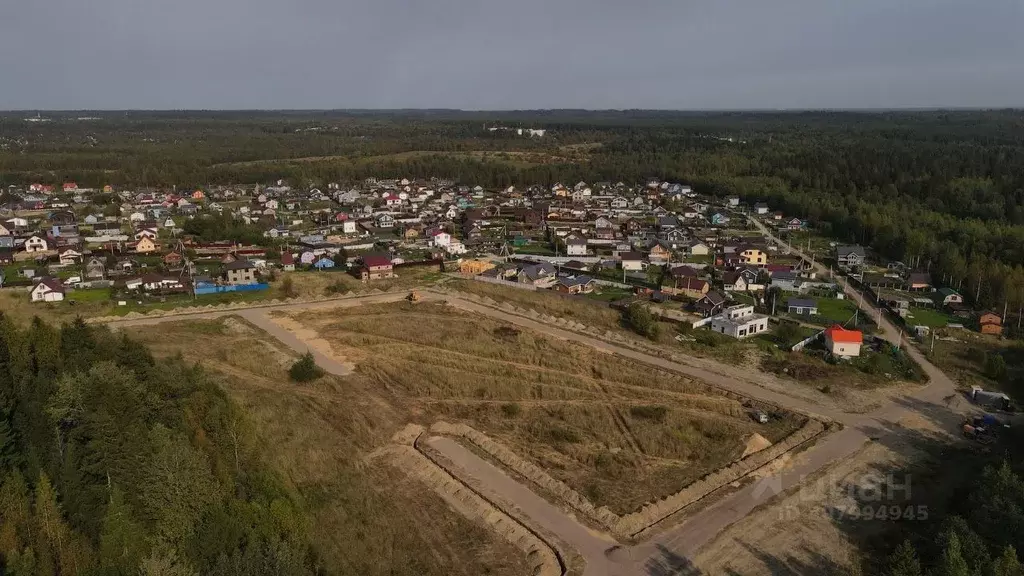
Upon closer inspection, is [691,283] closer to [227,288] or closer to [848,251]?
[848,251]

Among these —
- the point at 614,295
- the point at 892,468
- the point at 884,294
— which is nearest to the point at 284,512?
the point at 892,468

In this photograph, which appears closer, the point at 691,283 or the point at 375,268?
the point at 691,283

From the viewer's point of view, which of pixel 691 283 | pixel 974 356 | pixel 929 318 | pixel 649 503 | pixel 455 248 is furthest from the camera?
pixel 455 248

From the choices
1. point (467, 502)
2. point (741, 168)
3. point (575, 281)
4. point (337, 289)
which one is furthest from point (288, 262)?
point (741, 168)

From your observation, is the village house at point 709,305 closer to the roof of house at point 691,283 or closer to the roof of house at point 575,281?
the roof of house at point 691,283

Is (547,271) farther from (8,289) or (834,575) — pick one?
(8,289)
